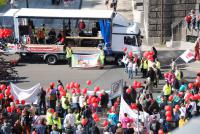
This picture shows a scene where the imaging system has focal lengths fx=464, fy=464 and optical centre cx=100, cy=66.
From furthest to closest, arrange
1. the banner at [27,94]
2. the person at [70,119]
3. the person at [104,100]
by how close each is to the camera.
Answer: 1. the banner at [27,94]
2. the person at [104,100]
3. the person at [70,119]

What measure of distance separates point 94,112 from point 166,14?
56.1 feet

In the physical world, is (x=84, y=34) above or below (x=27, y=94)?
above

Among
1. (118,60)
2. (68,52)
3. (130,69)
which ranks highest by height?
(68,52)

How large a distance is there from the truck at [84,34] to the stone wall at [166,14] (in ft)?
15.2

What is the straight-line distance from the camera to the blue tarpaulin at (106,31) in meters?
26.8

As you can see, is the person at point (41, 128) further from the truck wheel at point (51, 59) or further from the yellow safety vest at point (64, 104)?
the truck wheel at point (51, 59)

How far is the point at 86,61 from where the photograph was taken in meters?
26.0

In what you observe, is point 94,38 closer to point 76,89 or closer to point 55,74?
point 55,74

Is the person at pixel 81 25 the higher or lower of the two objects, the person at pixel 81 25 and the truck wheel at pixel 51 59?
the higher

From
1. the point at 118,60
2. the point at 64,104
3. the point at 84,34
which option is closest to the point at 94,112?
the point at 64,104

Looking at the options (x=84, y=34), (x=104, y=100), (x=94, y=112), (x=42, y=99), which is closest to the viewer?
(x=94, y=112)

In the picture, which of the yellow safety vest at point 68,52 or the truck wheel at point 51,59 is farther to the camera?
the truck wheel at point 51,59

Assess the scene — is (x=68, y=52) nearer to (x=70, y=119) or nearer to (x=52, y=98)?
(x=52, y=98)

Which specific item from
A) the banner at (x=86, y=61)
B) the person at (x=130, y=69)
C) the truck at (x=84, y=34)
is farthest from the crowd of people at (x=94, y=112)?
the truck at (x=84, y=34)
